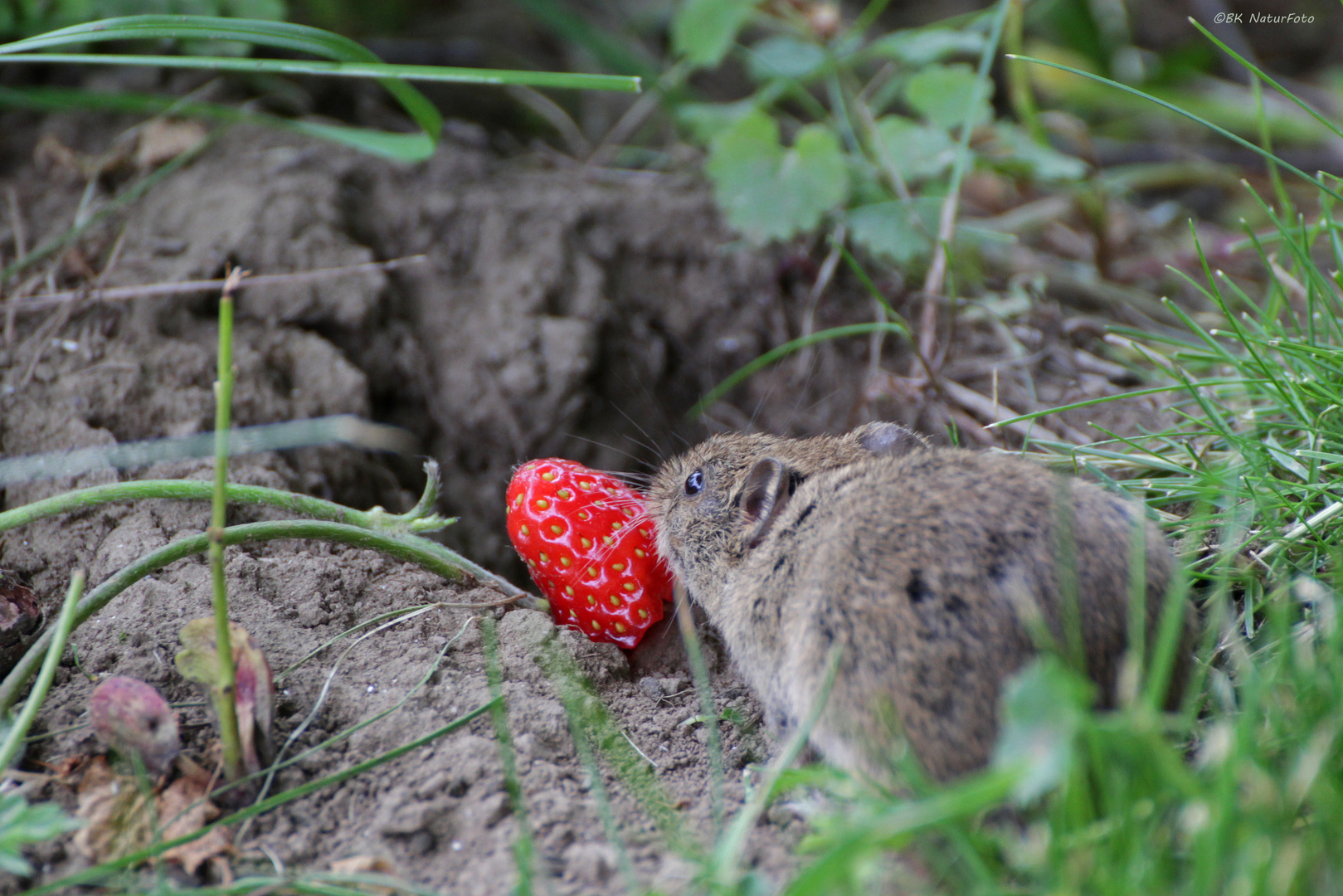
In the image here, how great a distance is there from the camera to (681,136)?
17.1ft

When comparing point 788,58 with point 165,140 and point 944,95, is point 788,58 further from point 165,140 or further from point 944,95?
point 165,140

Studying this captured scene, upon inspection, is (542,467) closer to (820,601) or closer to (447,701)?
(447,701)

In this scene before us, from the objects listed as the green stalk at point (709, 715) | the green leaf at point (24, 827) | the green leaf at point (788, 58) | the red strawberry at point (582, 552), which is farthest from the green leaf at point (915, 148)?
the green leaf at point (24, 827)

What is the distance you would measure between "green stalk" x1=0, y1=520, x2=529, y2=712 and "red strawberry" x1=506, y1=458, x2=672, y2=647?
0.16 meters

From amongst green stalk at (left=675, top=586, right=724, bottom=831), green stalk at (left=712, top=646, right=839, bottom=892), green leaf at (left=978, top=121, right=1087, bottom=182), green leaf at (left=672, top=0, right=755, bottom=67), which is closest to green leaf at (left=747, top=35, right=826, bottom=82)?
green leaf at (left=672, top=0, right=755, bottom=67)

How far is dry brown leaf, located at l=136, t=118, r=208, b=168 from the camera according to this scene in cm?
411

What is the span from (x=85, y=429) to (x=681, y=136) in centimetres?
334

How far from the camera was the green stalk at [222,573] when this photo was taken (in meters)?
1.88

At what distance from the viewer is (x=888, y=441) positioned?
10.1 feet

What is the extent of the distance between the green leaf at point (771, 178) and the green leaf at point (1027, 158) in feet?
3.22

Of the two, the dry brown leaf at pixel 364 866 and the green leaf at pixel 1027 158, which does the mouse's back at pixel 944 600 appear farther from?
the green leaf at pixel 1027 158

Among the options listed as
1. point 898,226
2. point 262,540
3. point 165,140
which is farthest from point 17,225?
point 898,226

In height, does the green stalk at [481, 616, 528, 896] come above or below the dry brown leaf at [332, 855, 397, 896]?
above

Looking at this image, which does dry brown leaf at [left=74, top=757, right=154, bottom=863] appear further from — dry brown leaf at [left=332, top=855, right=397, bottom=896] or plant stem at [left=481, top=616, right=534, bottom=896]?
plant stem at [left=481, top=616, right=534, bottom=896]
